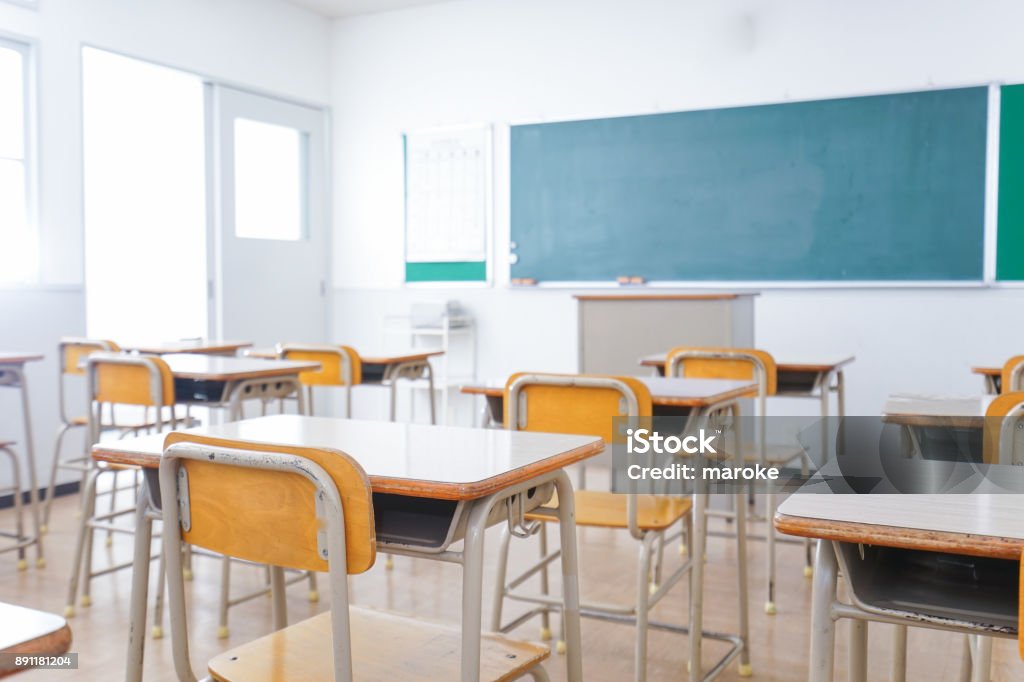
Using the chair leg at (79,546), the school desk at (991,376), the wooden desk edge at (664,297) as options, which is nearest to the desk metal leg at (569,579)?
the chair leg at (79,546)

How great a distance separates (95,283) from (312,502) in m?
5.66

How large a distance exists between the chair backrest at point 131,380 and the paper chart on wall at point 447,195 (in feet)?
11.3

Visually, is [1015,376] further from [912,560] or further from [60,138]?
[60,138]

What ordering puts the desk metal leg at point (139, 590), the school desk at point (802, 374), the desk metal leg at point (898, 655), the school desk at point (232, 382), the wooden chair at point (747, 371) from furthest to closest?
the school desk at point (802, 374) < the wooden chair at point (747, 371) < the school desk at point (232, 382) < the desk metal leg at point (898, 655) < the desk metal leg at point (139, 590)

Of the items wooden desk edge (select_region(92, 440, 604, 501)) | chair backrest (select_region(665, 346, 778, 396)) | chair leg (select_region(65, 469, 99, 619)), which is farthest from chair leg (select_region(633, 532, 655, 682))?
chair leg (select_region(65, 469, 99, 619))

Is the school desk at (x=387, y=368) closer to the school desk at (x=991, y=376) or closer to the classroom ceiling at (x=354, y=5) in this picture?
the school desk at (x=991, y=376)

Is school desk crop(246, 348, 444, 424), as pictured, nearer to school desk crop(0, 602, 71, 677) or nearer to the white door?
the white door

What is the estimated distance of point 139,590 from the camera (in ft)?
4.85

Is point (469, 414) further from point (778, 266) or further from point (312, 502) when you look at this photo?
point (312, 502)

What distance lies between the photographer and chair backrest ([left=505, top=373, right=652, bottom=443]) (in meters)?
2.06

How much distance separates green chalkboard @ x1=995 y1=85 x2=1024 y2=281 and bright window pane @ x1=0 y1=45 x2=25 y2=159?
16.6 feet

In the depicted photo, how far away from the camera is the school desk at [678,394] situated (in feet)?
6.91

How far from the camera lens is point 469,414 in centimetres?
618

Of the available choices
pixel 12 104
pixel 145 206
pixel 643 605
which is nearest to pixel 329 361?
pixel 643 605
